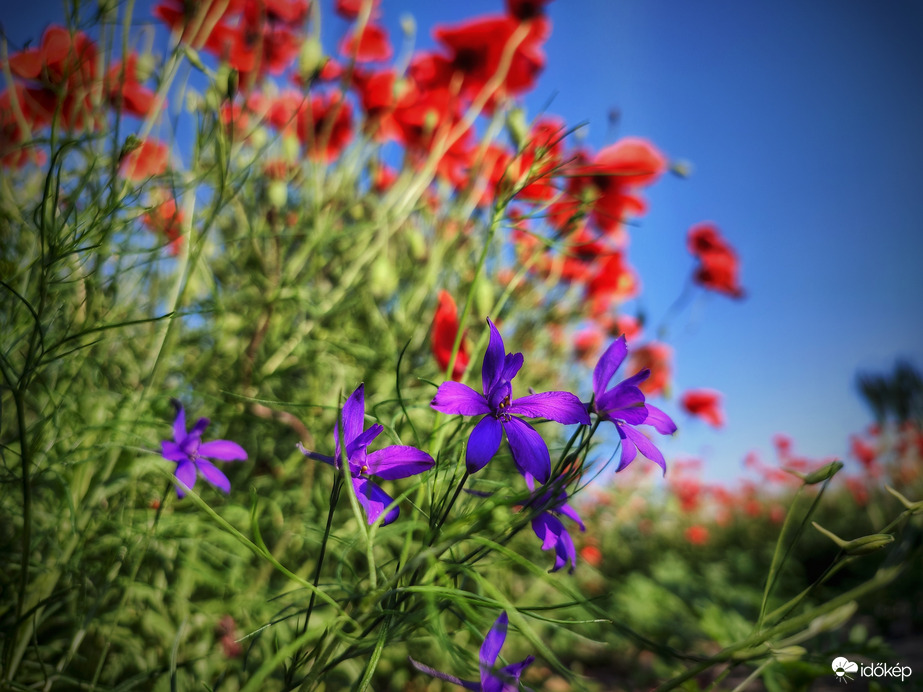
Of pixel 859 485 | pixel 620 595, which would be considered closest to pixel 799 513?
pixel 859 485

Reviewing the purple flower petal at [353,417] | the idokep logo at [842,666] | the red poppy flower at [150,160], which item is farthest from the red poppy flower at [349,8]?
the idokep logo at [842,666]

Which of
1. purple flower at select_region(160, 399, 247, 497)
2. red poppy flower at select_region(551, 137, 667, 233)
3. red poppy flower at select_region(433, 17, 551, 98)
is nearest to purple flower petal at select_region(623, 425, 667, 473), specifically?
purple flower at select_region(160, 399, 247, 497)

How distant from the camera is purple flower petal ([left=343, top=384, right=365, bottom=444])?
0.23 meters

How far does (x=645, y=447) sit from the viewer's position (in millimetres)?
240

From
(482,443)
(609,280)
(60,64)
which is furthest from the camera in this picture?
(609,280)

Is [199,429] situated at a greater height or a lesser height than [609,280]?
lesser

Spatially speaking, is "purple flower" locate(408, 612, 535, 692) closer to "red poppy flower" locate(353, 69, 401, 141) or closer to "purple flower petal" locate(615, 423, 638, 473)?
"purple flower petal" locate(615, 423, 638, 473)

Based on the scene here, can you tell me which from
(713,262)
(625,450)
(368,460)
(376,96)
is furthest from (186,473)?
(713,262)

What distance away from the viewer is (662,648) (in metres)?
0.19

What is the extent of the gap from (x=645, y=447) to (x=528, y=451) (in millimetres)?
66

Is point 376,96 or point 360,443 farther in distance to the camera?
point 376,96

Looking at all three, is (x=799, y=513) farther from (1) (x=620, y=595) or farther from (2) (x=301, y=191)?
(2) (x=301, y=191)

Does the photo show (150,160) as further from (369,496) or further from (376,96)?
(369,496)

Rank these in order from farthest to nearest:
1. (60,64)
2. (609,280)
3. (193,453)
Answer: (609,280) < (60,64) < (193,453)
